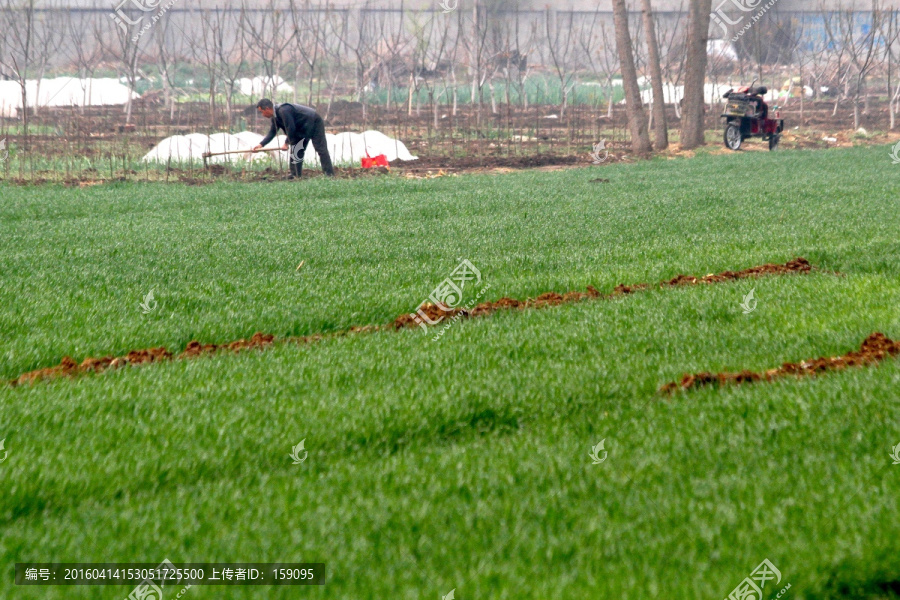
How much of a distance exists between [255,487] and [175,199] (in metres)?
10.8

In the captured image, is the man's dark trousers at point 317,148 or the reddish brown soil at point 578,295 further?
the man's dark trousers at point 317,148

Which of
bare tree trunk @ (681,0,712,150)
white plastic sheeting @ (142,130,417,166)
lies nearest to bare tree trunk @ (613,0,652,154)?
bare tree trunk @ (681,0,712,150)

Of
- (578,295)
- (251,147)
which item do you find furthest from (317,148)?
(578,295)

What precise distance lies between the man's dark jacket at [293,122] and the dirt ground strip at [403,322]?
10.1 metres

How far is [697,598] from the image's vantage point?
2723 mm

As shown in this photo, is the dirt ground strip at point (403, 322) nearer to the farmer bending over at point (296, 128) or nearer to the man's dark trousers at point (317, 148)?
the farmer bending over at point (296, 128)

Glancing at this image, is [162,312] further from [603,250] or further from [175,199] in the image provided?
[175,199]

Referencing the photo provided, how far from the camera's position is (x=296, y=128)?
16.6m

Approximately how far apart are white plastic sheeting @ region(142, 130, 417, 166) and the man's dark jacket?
2.93 meters

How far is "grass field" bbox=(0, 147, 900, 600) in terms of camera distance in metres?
3.02

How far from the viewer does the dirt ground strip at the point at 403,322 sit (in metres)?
5.42

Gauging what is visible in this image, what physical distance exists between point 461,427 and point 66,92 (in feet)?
113

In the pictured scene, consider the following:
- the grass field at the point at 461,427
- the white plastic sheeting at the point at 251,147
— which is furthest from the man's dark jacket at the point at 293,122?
the grass field at the point at 461,427

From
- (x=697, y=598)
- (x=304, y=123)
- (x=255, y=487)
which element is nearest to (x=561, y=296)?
(x=255, y=487)
